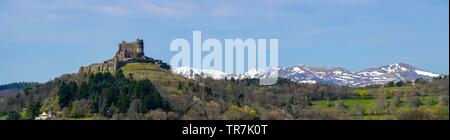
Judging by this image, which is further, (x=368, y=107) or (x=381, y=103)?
(x=368, y=107)

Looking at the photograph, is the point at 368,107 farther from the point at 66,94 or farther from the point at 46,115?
the point at 46,115

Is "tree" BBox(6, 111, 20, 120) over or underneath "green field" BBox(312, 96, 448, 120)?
underneath

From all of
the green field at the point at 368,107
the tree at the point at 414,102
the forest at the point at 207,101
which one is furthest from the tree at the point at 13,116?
the tree at the point at 414,102

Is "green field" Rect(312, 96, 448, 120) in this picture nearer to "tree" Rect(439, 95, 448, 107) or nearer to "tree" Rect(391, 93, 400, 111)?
"tree" Rect(391, 93, 400, 111)

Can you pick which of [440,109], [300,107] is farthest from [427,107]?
[300,107]

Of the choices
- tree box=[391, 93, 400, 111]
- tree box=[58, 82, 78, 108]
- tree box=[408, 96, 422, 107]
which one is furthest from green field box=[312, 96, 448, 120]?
tree box=[58, 82, 78, 108]

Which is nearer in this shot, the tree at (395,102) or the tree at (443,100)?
the tree at (443,100)

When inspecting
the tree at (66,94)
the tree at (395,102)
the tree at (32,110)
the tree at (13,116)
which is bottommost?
the tree at (13,116)

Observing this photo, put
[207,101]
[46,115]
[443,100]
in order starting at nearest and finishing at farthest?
[46,115], [443,100], [207,101]

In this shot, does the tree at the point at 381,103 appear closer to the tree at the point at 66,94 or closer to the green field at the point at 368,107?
the green field at the point at 368,107

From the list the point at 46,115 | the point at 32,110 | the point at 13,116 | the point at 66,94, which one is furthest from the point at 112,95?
the point at 13,116

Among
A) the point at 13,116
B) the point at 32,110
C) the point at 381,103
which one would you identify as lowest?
the point at 13,116

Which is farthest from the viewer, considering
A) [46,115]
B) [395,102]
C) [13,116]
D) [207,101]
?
[395,102]

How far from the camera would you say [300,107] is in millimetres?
161125
